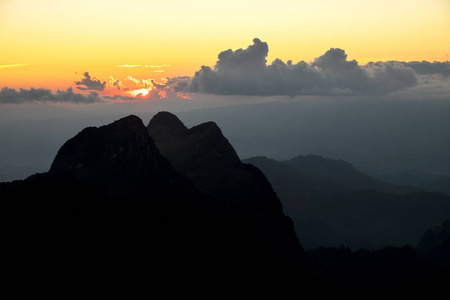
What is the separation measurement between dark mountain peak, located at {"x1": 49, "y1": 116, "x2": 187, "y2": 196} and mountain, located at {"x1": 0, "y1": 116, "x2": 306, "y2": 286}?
27 cm

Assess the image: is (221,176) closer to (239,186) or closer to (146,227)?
(239,186)

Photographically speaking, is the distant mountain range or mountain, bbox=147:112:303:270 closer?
the distant mountain range

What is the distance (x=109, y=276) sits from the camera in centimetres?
9406

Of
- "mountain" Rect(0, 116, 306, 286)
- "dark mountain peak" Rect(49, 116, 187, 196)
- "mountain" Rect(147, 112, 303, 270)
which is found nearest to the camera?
"mountain" Rect(0, 116, 306, 286)

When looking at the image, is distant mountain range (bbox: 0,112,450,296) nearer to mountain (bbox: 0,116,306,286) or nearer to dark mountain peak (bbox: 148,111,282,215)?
mountain (bbox: 0,116,306,286)

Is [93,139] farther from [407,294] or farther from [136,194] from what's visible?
[407,294]

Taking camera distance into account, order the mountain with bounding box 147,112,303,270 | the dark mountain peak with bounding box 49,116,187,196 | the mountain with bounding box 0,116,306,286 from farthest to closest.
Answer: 1. the mountain with bounding box 147,112,303,270
2. the dark mountain peak with bounding box 49,116,187,196
3. the mountain with bounding box 0,116,306,286

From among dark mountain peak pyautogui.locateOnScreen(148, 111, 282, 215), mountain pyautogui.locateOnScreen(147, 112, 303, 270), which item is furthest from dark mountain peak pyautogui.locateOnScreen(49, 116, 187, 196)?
dark mountain peak pyautogui.locateOnScreen(148, 111, 282, 215)

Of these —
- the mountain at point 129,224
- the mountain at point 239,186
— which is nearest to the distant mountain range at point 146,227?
the mountain at point 129,224

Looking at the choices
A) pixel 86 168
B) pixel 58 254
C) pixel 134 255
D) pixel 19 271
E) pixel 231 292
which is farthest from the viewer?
pixel 86 168

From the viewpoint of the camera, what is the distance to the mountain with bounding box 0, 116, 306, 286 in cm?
9419

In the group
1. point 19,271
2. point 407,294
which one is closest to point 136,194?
point 19,271

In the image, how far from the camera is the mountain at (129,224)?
309 feet

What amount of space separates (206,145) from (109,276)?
106 m
